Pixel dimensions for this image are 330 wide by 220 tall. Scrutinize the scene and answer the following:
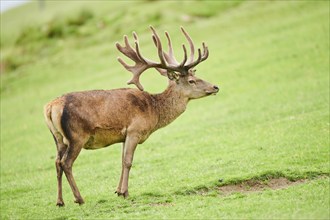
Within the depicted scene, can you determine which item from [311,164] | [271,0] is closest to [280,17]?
[271,0]

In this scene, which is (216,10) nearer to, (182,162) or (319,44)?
(319,44)

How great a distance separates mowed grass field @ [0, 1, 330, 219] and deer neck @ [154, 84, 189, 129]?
153cm

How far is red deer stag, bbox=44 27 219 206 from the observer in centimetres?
1211

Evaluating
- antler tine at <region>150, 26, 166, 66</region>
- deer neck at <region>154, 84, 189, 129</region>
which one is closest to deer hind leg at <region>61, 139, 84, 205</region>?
deer neck at <region>154, 84, 189, 129</region>

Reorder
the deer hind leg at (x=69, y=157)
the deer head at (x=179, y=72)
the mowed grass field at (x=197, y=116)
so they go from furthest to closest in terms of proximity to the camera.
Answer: the deer head at (x=179, y=72) → the mowed grass field at (x=197, y=116) → the deer hind leg at (x=69, y=157)

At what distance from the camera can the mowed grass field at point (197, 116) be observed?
1220cm

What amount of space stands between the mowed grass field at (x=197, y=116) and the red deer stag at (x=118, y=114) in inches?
44.7

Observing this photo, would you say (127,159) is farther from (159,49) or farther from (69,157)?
(159,49)

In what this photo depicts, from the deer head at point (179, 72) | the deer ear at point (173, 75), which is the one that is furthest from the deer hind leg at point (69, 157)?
the deer ear at point (173, 75)

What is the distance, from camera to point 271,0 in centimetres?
3953

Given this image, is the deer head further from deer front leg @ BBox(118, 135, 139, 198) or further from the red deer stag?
deer front leg @ BBox(118, 135, 139, 198)

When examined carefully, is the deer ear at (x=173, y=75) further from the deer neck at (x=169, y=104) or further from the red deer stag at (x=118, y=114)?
the deer neck at (x=169, y=104)

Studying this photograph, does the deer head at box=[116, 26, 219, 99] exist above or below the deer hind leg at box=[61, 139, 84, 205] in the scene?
above

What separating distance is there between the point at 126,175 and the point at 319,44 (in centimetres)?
1905
